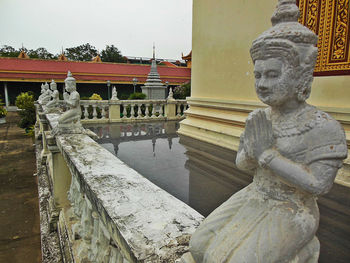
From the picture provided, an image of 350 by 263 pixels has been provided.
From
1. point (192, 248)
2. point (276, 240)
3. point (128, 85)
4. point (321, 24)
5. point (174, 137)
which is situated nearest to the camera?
point (276, 240)

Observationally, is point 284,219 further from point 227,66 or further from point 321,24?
point 227,66

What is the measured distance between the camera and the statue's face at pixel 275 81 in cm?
103

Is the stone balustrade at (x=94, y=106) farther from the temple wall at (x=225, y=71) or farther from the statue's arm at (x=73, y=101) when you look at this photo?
the statue's arm at (x=73, y=101)

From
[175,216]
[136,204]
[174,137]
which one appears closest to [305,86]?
[175,216]

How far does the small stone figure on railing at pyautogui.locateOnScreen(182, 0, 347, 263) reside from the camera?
98cm

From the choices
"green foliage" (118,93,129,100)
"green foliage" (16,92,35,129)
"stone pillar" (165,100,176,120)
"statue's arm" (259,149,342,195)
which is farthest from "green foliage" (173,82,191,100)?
"statue's arm" (259,149,342,195)

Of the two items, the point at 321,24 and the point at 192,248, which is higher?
the point at 321,24

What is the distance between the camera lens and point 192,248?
1.17 metres

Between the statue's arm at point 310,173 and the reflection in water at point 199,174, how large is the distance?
1.44 meters

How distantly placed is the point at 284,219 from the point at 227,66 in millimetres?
4992

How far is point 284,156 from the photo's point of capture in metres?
1.05

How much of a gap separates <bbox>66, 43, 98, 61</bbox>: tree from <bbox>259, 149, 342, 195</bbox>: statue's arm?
148 feet

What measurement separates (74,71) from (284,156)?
21925 mm

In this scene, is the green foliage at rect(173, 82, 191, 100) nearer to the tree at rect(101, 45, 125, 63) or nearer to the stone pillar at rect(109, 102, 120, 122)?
the stone pillar at rect(109, 102, 120, 122)
